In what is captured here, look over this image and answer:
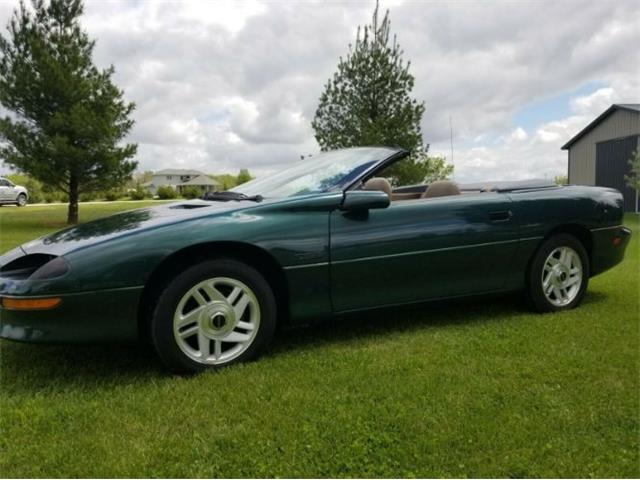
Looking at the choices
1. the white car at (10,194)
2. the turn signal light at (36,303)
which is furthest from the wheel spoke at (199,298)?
the white car at (10,194)

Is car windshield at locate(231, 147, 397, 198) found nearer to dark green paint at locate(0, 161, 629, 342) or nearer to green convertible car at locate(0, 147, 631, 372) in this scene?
green convertible car at locate(0, 147, 631, 372)

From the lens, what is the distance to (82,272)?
2.56 meters

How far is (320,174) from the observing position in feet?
11.5

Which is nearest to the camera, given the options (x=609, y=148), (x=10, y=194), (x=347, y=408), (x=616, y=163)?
(x=347, y=408)

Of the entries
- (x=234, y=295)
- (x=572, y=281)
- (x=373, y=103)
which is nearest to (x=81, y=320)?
(x=234, y=295)

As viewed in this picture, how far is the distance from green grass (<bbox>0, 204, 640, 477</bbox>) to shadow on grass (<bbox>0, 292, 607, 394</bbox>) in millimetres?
16

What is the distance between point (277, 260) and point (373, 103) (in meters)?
14.5

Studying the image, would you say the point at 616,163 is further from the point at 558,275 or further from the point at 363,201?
the point at 363,201

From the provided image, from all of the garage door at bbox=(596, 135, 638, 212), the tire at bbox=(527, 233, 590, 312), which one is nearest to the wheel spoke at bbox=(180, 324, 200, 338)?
the tire at bbox=(527, 233, 590, 312)

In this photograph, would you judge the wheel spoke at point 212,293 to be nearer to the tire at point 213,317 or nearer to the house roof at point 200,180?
the tire at point 213,317

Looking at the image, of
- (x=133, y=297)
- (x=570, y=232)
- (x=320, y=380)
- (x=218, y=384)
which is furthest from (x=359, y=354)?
(x=570, y=232)

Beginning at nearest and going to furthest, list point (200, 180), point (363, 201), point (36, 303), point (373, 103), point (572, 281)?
point (36, 303) → point (363, 201) → point (572, 281) → point (373, 103) → point (200, 180)

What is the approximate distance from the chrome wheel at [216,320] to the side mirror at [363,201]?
0.78 meters

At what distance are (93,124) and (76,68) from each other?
241cm
